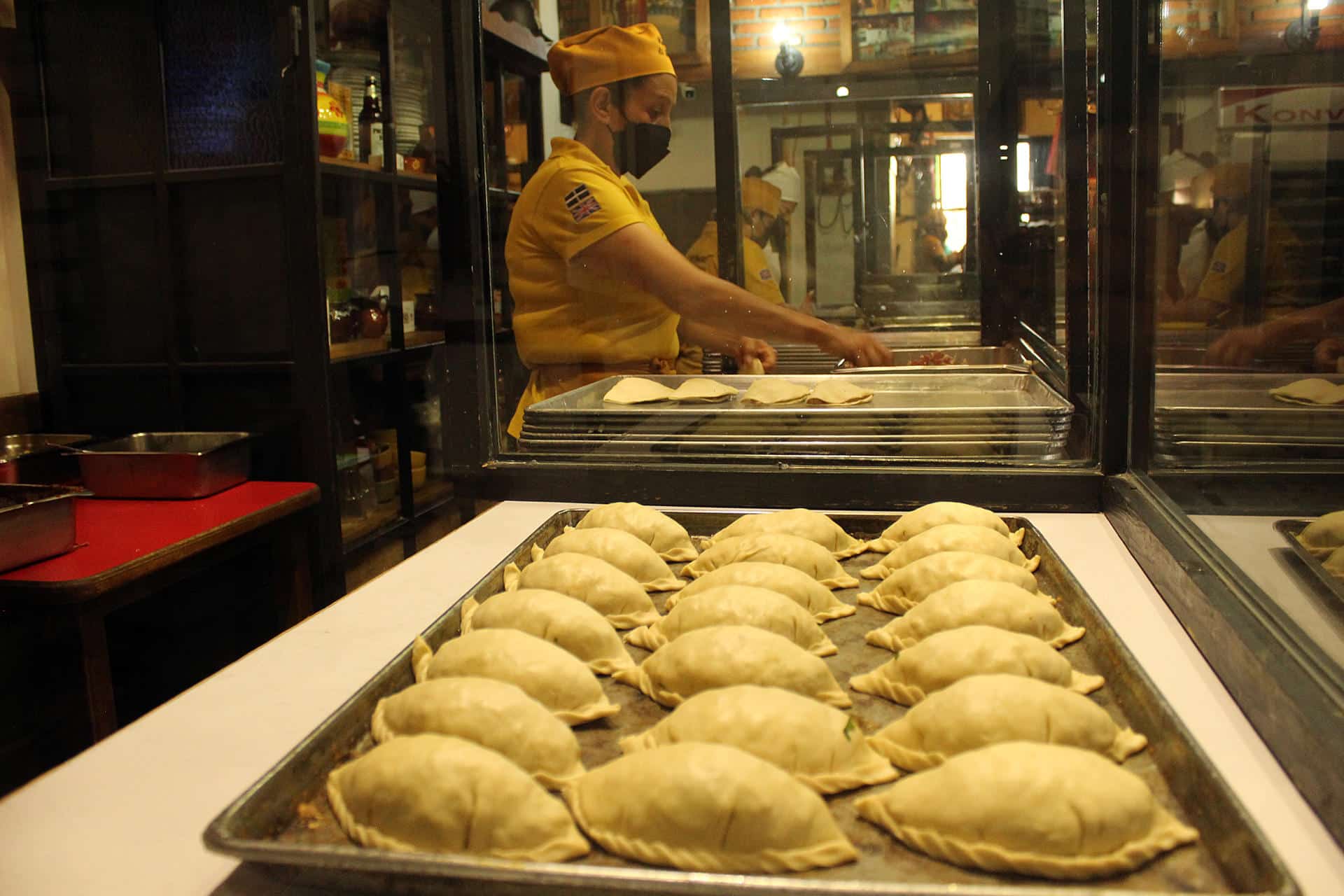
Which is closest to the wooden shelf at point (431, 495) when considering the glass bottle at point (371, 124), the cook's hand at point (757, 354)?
the glass bottle at point (371, 124)

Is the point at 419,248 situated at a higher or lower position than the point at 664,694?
higher

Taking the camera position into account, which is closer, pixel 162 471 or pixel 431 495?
pixel 162 471

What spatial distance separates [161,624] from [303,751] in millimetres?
2313

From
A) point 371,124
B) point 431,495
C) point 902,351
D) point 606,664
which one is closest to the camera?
point 606,664

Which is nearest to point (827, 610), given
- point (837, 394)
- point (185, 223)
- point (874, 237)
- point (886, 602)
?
point (886, 602)

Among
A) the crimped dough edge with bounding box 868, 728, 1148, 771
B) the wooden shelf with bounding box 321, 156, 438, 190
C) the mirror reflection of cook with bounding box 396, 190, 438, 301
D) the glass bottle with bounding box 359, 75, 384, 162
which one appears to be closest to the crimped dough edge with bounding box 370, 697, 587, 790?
the crimped dough edge with bounding box 868, 728, 1148, 771

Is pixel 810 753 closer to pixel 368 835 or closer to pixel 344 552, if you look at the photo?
pixel 368 835

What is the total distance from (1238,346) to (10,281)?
3495 millimetres

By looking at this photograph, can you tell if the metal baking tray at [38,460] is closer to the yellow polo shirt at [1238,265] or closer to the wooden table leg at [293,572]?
the wooden table leg at [293,572]

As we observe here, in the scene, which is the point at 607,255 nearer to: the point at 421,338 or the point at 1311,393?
the point at 1311,393

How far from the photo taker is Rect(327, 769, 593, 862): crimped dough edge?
77 centimetres

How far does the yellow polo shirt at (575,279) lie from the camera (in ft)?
6.39

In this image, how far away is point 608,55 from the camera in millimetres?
1937

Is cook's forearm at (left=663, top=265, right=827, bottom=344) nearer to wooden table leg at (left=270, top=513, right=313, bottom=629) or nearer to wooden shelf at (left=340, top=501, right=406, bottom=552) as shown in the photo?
wooden table leg at (left=270, top=513, right=313, bottom=629)
